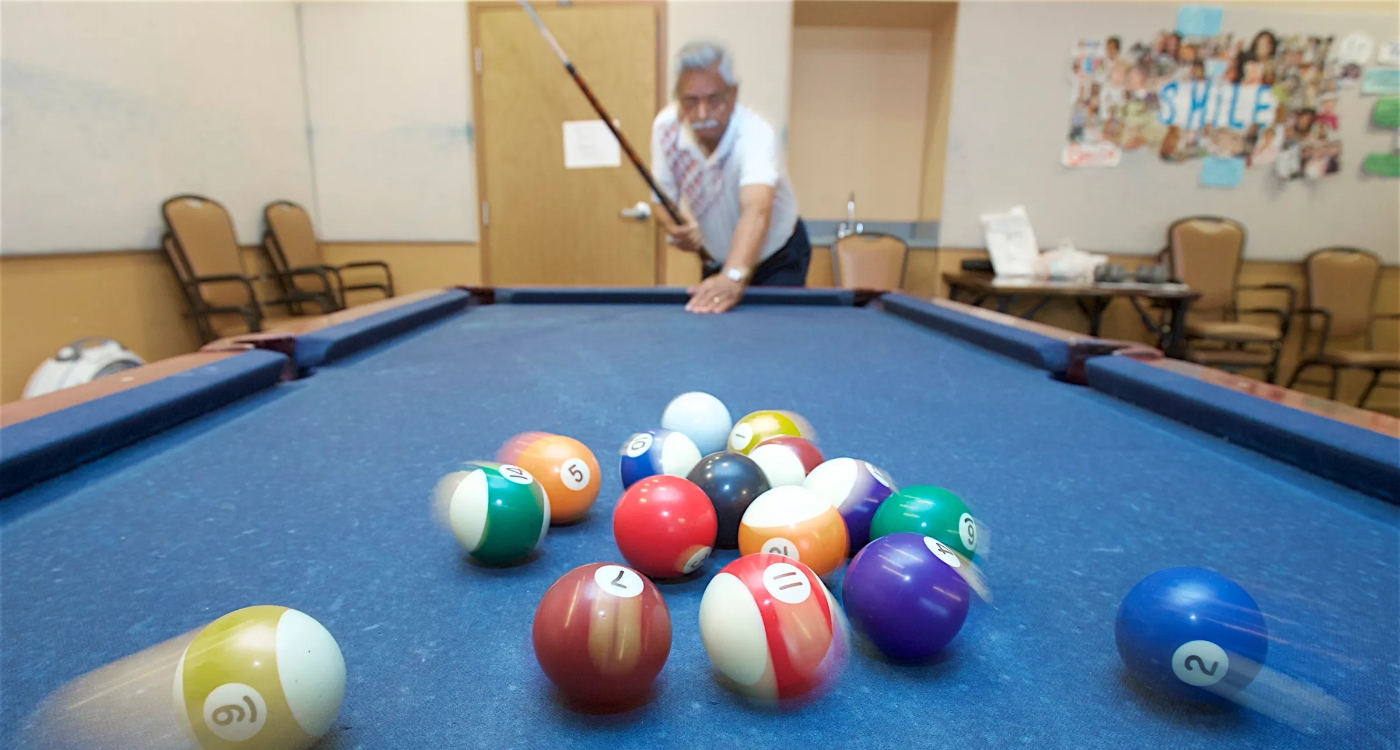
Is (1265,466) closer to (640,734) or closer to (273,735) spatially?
(640,734)

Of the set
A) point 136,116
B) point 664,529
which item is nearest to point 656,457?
point 664,529

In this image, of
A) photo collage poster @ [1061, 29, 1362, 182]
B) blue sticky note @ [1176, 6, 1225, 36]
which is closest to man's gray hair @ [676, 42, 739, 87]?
photo collage poster @ [1061, 29, 1362, 182]

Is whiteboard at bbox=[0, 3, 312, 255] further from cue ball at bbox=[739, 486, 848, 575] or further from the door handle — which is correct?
cue ball at bbox=[739, 486, 848, 575]

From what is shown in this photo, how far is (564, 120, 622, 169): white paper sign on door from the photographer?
4.31 metres

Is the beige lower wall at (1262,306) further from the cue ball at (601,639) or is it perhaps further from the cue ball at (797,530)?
the cue ball at (601,639)

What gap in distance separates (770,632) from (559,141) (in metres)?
4.26

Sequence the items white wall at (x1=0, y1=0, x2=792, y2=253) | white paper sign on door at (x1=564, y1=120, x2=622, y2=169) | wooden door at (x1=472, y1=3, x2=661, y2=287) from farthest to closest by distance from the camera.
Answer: white paper sign on door at (x1=564, y1=120, x2=622, y2=169) < wooden door at (x1=472, y1=3, x2=661, y2=287) < white wall at (x1=0, y1=0, x2=792, y2=253)

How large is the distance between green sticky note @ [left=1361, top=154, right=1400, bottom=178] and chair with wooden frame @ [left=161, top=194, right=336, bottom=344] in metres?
6.04

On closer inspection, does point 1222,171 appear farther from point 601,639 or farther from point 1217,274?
point 601,639

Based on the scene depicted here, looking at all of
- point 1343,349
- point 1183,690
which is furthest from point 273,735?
point 1343,349

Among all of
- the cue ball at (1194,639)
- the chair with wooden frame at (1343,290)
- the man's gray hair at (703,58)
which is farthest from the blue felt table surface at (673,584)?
the chair with wooden frame at (1343,290)

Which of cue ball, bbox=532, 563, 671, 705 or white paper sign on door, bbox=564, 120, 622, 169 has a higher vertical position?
white paper sign on door, bbox=564, 120, 622, 169

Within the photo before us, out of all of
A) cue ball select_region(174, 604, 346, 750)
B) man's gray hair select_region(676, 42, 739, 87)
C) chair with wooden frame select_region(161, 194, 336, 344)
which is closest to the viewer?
cue ball select_region(174, 604, 346, 750)

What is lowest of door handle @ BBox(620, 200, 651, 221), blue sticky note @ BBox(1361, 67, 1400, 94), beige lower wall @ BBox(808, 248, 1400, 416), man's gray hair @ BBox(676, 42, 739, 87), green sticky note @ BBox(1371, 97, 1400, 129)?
beige lower wall @ BBox(808, 248, 1400, 416)
